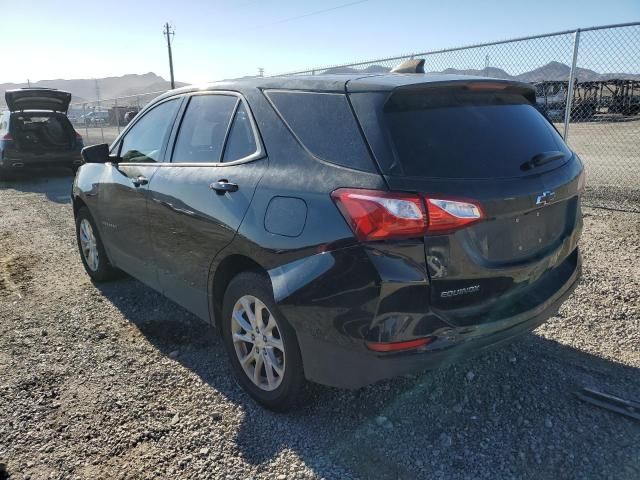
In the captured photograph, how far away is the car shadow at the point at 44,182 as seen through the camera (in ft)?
34.2

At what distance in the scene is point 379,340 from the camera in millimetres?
2141

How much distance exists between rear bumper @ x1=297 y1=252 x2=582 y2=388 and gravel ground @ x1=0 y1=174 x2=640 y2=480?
1.50ft

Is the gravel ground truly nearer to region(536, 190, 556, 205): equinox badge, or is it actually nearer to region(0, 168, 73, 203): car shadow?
region(536, 190, 556, 205): equinox badge

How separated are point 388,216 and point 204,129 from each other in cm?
173

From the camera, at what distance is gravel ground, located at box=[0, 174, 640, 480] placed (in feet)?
7.87

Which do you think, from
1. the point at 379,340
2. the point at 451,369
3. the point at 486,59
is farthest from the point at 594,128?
the point at 379,340

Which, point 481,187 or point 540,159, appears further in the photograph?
point 540,159

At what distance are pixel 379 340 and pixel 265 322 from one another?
81 centimetres

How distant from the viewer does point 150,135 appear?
3.93m

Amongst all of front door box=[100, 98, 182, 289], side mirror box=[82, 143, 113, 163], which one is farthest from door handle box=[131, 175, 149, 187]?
side mirror box=[82, 143, 113, 163]

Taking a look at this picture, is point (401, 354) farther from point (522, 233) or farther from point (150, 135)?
point (150, 135)

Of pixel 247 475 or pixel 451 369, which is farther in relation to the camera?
pixel 451 369

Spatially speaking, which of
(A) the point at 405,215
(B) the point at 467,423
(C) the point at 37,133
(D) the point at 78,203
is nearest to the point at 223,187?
(A) the point at 405,215

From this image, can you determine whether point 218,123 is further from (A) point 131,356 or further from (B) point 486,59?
(B) point 486,59
